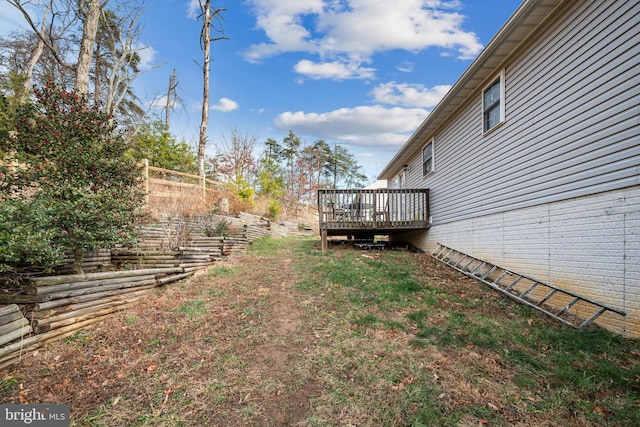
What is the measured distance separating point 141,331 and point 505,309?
17.8ft

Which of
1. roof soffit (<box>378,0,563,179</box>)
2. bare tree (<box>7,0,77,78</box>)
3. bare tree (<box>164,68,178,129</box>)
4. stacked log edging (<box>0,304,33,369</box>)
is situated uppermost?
bare tree (<box>164,68,178,129</box>)

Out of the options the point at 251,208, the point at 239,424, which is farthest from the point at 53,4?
the point at 239,424

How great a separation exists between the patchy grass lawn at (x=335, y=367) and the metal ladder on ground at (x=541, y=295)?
0.75ft

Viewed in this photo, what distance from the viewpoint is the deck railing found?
8.86m

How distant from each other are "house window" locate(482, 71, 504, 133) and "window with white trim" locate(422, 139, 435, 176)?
9.36ft

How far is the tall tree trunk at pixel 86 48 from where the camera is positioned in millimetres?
6723

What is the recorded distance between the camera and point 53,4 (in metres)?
8.89

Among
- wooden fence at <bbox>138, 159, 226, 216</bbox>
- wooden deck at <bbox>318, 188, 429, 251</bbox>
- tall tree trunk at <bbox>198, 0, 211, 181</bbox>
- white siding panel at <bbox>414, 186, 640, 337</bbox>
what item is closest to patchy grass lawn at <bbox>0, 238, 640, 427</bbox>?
white siding panel at <bbox>414, 186, 640, 337</bbox>

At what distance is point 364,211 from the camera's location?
8.93 meters

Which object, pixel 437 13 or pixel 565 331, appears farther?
pixel 437 13

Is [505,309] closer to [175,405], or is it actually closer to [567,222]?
[567,222]

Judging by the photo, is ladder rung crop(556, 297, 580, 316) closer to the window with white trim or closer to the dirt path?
the dirt path

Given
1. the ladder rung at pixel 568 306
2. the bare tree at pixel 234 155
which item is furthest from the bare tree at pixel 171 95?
the ladder rung at pixel 568 306

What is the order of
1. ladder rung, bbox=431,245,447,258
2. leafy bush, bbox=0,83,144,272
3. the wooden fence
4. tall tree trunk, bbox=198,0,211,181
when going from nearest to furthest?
leafy bush, bbox=0,83,144,272 → ladder rung, bbox=431,245,447,258 → the wooden fence → tall tree trunk, bbox=198,0,211,181
